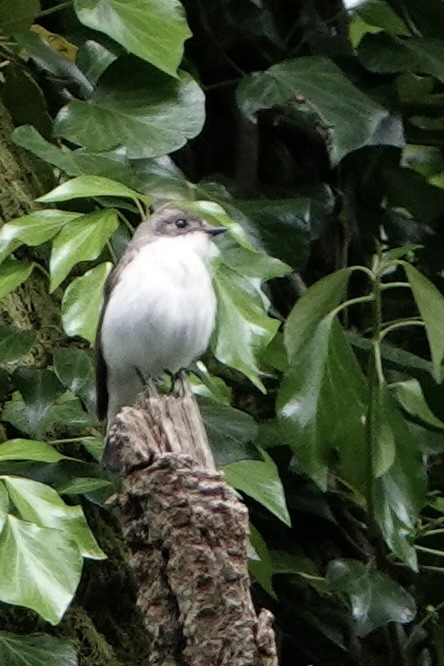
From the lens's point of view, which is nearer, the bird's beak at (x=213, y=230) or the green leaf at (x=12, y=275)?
the green leaf at (x=12, y=275)

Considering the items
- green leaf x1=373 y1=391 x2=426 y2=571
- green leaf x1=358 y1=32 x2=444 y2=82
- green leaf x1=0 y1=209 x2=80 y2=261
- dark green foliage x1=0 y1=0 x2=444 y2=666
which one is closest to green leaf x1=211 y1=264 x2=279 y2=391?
dark green foliage x1=0 y1=0 x2=444 y2=666

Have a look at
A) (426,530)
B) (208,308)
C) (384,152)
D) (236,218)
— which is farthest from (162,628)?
(384,152)

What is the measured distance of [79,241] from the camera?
2.68 metres

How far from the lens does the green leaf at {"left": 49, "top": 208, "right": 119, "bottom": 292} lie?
263cm

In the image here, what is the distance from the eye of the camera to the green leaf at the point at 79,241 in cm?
263

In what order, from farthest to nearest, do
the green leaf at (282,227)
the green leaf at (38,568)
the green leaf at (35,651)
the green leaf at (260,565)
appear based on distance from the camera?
the green leaf at (282,227) < the green leaf at (260,565) < the green leaf at (35,651) < the green leaf at (38,568)

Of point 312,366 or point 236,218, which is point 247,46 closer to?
point 236,218

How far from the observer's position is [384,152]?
411 centimetres

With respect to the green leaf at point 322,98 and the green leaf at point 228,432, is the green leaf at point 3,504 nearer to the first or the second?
the green leaf at point 228,432

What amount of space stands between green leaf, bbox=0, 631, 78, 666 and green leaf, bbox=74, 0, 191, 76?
3.81ft

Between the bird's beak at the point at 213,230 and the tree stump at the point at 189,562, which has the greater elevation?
the tree stump at the point at 189,562

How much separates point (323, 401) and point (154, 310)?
465 mm

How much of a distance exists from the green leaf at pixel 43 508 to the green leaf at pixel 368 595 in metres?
0.90

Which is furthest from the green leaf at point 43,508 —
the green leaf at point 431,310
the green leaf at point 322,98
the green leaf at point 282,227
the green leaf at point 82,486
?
the green leaf at point 322,98
